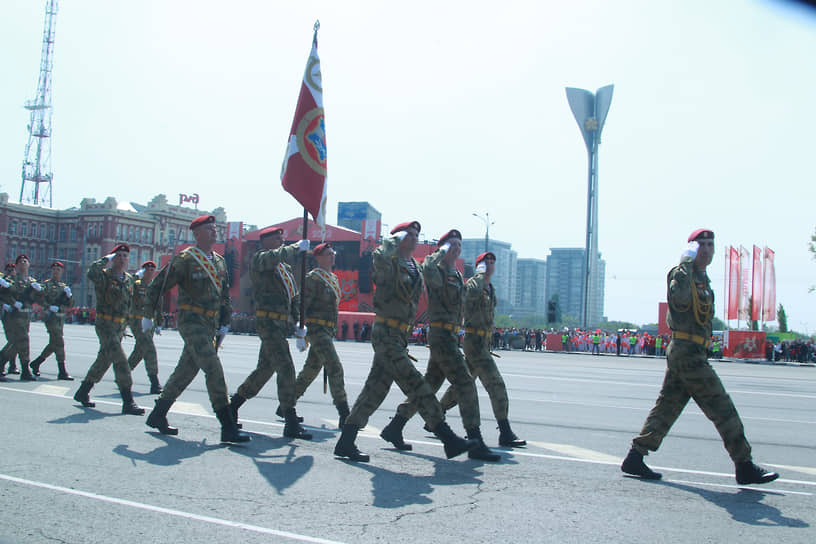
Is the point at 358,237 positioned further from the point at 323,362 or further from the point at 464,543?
the point at 464,543

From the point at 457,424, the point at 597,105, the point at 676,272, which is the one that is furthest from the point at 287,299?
the point at 597,105

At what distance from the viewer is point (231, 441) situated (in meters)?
6.76

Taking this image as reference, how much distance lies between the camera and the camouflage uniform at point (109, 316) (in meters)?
8.81

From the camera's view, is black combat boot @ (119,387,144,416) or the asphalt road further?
black combat boot @ (119,387,144,416)

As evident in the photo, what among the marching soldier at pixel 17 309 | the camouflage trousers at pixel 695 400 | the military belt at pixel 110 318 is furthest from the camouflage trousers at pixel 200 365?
the marching soldier at pixel 17 309

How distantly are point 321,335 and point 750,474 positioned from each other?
4.52m

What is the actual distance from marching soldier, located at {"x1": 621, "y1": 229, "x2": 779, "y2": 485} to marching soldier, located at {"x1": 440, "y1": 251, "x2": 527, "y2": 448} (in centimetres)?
158

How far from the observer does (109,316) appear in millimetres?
9195

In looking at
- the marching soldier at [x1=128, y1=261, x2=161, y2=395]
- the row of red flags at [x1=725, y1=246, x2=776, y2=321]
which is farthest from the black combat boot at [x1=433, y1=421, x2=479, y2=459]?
the row of red flags at [x1=725, y1=246, x2=776, y2=321]

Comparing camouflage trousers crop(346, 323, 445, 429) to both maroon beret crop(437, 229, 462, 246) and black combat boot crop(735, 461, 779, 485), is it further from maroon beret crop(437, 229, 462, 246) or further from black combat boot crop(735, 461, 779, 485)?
black combat boot crop(735, 461, 779, 485)

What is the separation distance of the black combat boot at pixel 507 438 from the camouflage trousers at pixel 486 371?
73 millimetres

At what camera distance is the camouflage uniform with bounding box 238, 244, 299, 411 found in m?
7.43

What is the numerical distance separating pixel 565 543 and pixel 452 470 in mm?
2025

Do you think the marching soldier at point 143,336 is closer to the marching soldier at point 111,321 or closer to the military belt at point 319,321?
the marching soldier at point 111,321
